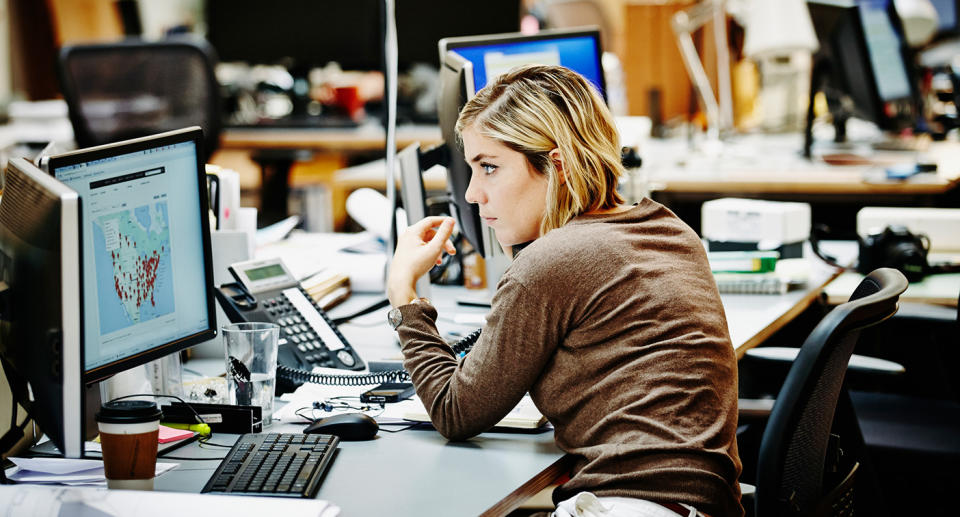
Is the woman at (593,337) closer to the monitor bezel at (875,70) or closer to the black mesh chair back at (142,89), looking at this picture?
the monitor bezel at (875,70)

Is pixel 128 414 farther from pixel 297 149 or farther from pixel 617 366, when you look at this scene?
pixel 297 149

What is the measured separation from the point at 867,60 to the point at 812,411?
251cm

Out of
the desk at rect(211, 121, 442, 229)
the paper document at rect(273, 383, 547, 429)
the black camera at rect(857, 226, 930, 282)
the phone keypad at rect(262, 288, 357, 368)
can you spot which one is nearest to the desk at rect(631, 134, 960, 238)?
the black camera at rect(857, 226, 930, 282)

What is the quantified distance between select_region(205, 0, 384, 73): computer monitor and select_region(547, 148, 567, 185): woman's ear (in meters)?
3.53

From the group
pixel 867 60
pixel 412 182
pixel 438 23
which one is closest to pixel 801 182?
pixel 867 60

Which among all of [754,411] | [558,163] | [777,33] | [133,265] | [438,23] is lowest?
[754,411]

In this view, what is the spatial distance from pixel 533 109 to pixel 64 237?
2.09 ft

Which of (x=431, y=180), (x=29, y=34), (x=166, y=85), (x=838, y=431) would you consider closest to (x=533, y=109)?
(x=838, y=431)

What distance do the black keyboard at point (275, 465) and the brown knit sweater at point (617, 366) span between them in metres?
0.19

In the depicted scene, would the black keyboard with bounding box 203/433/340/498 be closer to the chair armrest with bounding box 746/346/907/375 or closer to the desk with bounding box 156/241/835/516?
the desk with bounding box 156/241/835/516

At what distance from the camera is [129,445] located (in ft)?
3.96

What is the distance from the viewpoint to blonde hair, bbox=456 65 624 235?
1404 mm

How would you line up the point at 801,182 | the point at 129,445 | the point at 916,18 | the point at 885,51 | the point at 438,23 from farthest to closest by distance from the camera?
the point at 438,23, the point at 916,18, the point at 885,51, the point at 801,182, the point at 129,445

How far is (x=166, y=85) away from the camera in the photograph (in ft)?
13.2
